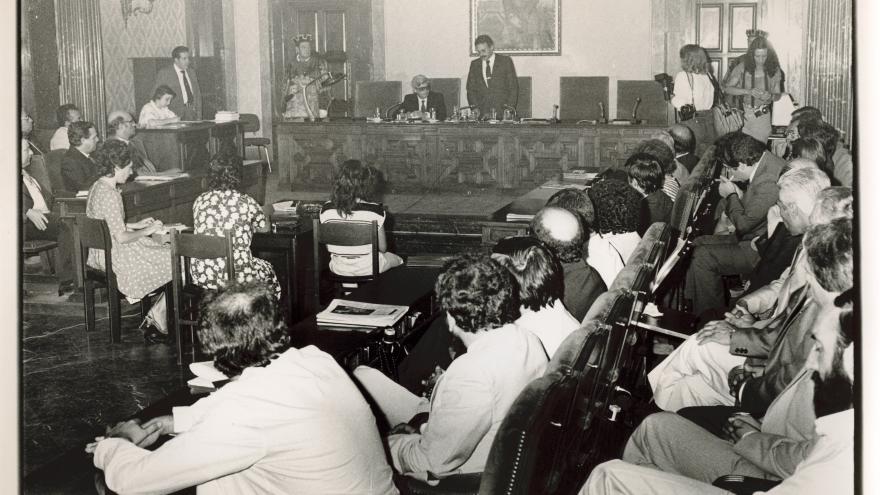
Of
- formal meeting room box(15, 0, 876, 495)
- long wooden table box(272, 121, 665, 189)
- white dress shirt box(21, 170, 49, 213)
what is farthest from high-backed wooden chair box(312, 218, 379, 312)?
long wooden table box(272, 121, 665, 189)

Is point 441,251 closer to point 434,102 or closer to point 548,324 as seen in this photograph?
point 434,102

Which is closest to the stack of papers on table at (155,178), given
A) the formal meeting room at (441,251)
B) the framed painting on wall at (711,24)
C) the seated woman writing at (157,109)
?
the formal meeting room at (441,251)

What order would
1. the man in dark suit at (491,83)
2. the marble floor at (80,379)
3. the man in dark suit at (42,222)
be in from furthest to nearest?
the man in dark suit at (491,83)
the marble floor at (80,379)
the man in dark suit at (42,222)

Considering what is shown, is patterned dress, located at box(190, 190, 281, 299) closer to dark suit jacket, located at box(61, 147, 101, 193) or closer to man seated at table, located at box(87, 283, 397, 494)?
dark suit jacket, located at box(61, 147, 101, 193)

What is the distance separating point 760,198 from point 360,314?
2.53 m

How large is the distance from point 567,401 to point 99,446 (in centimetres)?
106

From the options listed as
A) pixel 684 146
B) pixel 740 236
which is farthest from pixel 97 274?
pixel 684 146

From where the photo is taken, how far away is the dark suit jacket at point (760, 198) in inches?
179

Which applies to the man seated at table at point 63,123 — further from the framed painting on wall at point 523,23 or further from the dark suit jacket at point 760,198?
the framed painting on wall at point 523,23

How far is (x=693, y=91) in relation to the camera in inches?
302

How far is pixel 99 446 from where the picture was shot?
1.96m

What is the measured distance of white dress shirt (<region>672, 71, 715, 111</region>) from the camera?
763cm

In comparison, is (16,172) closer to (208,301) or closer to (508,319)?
(208,301)

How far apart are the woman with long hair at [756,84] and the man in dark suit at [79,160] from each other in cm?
425
